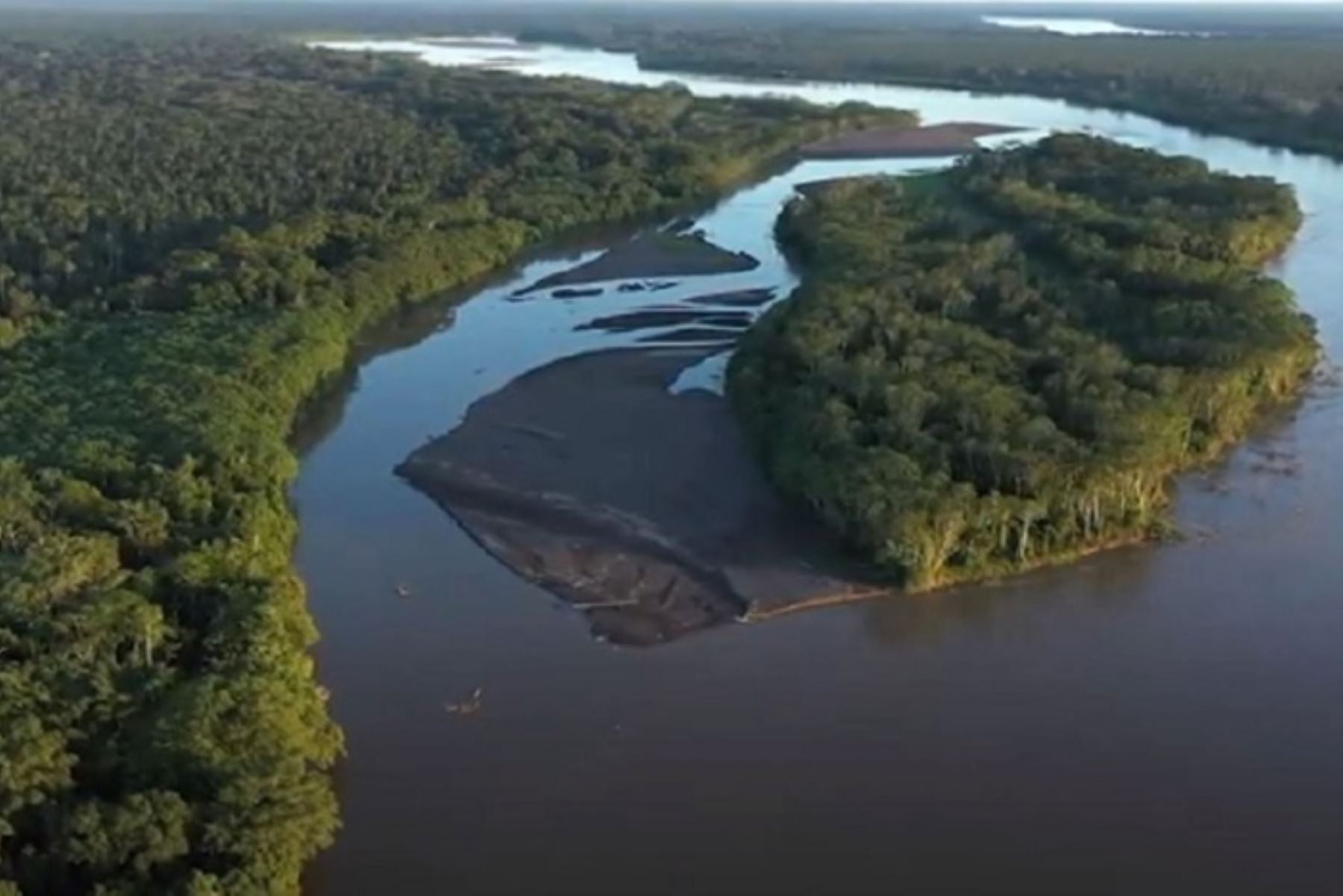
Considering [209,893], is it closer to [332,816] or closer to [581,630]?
[332,816]

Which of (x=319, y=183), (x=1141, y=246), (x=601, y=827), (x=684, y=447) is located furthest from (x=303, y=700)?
(x=319, y=183)

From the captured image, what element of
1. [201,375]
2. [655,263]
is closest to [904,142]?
[655,263]

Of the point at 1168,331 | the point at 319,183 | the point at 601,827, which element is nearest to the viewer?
the point at 601,827

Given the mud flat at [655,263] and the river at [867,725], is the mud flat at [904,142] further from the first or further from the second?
the river at [867,725]

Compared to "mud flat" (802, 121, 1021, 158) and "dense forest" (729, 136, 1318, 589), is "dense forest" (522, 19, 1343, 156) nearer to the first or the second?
"mud flat" (802, 121, 1021, 158)

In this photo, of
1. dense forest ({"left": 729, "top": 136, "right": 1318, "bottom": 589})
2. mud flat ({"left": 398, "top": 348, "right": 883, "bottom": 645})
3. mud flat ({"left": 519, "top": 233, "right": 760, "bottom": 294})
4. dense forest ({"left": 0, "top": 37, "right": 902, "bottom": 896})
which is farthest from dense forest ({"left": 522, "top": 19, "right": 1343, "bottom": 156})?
mud flat ({"left": 398, "top": 348, "right": 883, "bottom": 645})

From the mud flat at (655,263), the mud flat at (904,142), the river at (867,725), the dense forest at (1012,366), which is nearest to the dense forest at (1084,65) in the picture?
the mud flat at (904,142)
